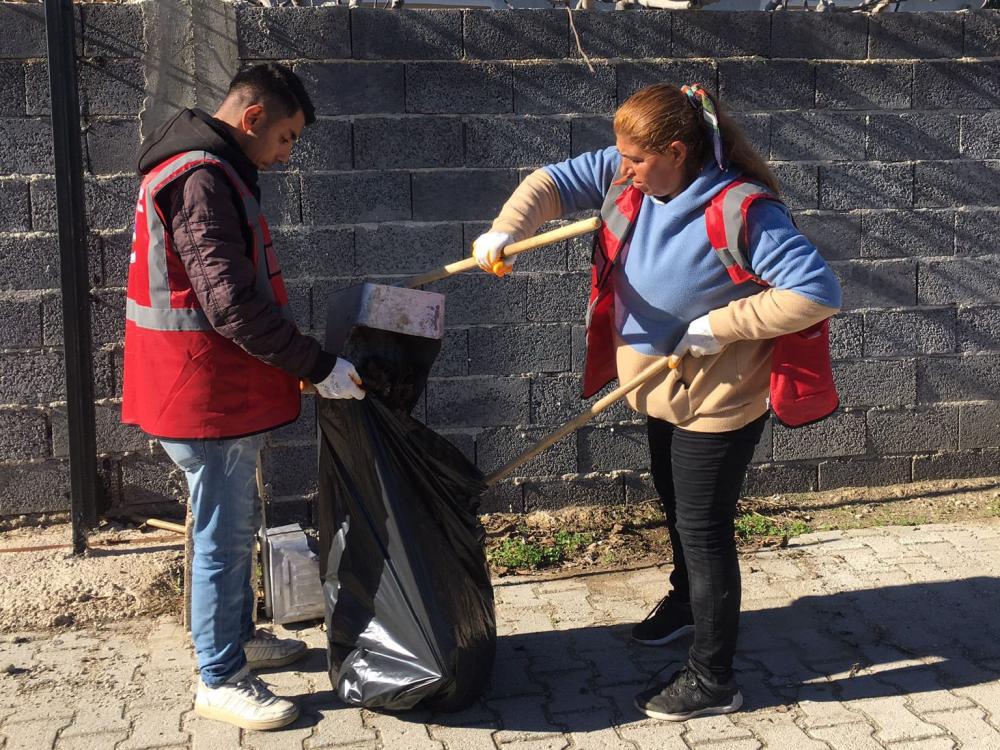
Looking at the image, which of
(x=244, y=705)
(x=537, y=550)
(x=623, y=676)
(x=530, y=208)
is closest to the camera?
(x=244, y=705)

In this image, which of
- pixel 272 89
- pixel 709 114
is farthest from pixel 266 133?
pixel 709 114

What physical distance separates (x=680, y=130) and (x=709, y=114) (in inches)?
3.6

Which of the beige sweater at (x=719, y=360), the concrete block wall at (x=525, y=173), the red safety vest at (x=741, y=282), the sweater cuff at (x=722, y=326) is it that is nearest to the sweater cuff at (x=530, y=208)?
the beige sweater at (x=719, y=360)

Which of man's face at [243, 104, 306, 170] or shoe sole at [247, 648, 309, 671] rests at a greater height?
man's face at [243, 104, 306, 170]

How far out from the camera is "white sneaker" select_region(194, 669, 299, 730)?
2.91 meters

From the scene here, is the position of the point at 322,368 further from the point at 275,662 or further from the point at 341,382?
the point at 275,662

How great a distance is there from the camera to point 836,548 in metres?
4.21

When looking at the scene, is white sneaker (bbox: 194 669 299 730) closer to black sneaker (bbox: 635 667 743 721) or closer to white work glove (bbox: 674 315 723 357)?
black sneaker (bbox: 635 667 743 721)

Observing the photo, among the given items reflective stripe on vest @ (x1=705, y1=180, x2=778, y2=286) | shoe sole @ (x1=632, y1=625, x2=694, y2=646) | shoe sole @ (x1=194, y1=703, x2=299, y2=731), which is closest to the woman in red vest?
reflective stripe on vest @ (x1=705, y1=180, x2=778, y2=286)

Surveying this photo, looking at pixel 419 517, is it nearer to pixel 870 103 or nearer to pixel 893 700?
pixel 893 700

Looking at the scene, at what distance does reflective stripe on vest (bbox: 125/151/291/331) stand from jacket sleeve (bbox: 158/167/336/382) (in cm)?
3

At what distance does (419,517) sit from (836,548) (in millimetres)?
2019

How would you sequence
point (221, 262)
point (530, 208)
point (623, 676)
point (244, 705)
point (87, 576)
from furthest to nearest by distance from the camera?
point (87, 576) < point (623, 676) < point (530, 208) < point (244, 705) < point (221, 262)

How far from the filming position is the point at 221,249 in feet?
8.60
